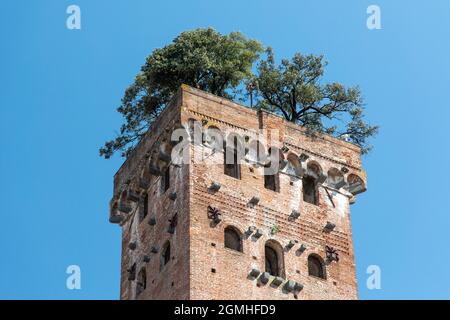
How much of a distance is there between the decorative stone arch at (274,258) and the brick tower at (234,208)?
32 mm

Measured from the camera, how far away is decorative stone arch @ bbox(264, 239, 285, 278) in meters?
43.7

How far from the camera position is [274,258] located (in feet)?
145

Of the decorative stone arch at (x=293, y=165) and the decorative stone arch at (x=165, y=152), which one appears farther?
the decorative stone arch at (x=293, y=165)

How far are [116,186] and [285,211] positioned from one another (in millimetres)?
7322

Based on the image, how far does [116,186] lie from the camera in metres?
49.2

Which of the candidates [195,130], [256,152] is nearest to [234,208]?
[256,152]

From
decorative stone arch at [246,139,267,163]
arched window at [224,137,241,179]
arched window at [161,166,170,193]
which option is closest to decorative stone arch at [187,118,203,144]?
arched window at [224,137,241,179]

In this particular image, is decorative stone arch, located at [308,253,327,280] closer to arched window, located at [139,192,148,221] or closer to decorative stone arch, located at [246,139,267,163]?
decorative stone arch, located at [246,139,267,163]

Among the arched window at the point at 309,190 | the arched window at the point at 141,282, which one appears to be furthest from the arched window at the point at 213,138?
the arched window at the point at 141,282

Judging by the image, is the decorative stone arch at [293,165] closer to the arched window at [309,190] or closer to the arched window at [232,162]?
the arched window at [309,190]

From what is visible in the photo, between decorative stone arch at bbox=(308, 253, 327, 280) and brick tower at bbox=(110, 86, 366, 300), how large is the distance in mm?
44

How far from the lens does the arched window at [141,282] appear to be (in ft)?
148
